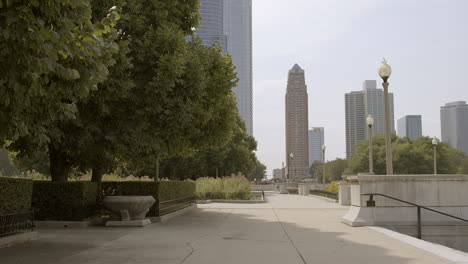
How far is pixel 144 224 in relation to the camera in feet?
46.1

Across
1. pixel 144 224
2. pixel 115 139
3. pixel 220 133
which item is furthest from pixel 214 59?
pixel 144 224

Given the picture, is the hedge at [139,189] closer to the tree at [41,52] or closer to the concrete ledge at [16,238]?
the concrete ledge at [16,238]

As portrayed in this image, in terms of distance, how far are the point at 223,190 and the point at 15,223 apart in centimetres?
2150

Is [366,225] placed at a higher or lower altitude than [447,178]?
lower

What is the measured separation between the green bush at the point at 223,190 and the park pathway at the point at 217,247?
685 inches

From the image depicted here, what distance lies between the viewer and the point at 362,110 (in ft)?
419

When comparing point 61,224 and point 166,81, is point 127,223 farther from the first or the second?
point 166,81

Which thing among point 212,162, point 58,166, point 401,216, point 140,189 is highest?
point 212,162

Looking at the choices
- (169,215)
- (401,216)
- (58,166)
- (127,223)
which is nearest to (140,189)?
(169,215)

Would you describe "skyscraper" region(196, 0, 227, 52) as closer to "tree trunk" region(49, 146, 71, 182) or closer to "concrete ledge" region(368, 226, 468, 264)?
"tree trunk" region(49, 146, 71, 182)

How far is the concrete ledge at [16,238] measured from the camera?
9594 mm

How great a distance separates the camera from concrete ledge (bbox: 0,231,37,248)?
Result: 959cm

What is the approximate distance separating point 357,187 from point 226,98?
5.98 metres

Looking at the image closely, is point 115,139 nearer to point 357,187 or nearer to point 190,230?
point 190,230
